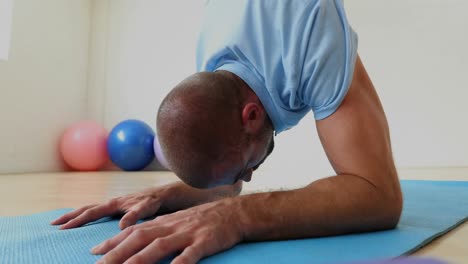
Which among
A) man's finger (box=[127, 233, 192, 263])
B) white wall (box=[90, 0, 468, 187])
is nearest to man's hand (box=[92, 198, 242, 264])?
man's finger (box=[127, 233, 192, 263])

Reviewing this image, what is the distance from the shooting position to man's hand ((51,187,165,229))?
3.71ft

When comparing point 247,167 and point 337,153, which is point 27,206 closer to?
point 247,167

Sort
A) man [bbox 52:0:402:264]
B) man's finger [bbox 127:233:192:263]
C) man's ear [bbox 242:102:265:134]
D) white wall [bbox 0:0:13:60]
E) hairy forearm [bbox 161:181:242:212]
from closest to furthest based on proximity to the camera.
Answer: man's finger [bbox 127:233:192:263] → man [bbox 52:0:402:264] → man's ear [bbox 242:102:265:134] → hairy forearm [bbox 161:181:242:212] → white wall [bbox 0:0:13:60]

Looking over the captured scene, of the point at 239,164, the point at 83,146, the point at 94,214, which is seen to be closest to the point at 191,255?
the point at 239,164

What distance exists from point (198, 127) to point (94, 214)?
0.48m

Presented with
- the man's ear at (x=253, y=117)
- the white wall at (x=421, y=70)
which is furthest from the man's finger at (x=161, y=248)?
the white wall at (x=421, y=70)

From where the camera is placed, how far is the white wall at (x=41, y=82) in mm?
3504

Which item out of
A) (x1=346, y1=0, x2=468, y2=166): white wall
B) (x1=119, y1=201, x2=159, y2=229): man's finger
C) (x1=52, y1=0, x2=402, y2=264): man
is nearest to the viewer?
(x1=52, y1=0, x2=402, y2=264): man

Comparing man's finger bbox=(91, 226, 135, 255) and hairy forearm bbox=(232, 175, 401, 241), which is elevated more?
hairy forearm bbox=(232, 175, 401, 241)

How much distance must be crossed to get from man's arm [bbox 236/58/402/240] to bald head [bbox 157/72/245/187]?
11 cm

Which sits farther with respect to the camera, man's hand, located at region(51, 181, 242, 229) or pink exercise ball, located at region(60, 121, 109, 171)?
pink exercise ball, located at region(60, 121, 109, 171)

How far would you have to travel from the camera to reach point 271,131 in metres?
1.09

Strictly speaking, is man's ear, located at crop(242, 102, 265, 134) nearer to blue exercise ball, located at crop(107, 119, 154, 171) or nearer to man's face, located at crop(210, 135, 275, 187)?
man's face, located at crop(210, 135, 275, 187)

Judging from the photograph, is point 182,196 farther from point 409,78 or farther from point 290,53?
point 409,78
